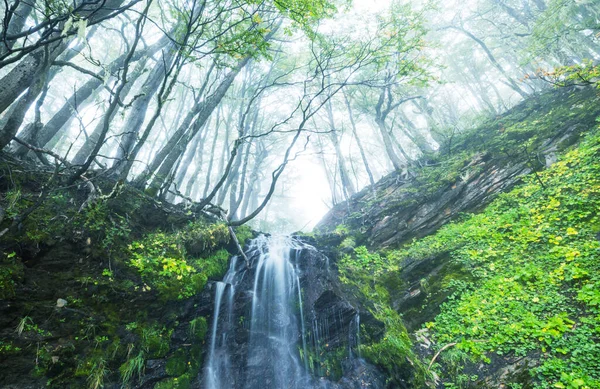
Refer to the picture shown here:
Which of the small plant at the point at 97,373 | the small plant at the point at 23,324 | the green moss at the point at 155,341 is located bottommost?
the small plant at the point at 97,373

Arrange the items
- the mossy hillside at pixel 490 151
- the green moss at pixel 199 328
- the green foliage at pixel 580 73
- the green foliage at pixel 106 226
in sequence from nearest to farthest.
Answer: the green foliage at pixel 106 226
the green moss at pixel 199 328
the green foliage at pixel 580 73
the mossy hillside at pixel 490 151

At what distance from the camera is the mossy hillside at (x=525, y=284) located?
13.1ft

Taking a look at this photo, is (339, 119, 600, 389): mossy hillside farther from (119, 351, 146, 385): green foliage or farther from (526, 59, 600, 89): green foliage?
(119, 351, 146, 385): green foliage

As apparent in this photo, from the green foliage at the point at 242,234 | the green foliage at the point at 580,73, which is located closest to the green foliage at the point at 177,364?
the green foliage at the point at 242,234

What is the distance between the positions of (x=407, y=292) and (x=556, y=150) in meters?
6.55

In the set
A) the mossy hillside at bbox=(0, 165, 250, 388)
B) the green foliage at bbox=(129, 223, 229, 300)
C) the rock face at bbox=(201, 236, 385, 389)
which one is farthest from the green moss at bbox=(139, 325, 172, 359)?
the rock face at bbox=(201, 236, 385, 389)

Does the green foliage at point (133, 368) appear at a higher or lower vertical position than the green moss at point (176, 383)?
higher

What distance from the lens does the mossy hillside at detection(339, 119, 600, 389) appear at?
13.1 ft

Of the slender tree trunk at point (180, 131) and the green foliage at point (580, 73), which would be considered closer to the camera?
the green foliage at point (580, 73)

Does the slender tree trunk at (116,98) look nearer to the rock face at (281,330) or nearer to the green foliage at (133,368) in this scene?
the green foliage at (133,368)

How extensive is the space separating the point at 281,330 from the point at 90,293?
405 centimetres

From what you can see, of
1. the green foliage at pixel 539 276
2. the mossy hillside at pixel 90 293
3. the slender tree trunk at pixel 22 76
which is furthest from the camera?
the slender tree trunk at pixel 22 76

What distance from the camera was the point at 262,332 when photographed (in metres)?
6.21

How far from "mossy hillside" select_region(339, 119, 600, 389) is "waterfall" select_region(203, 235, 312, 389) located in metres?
1.89
